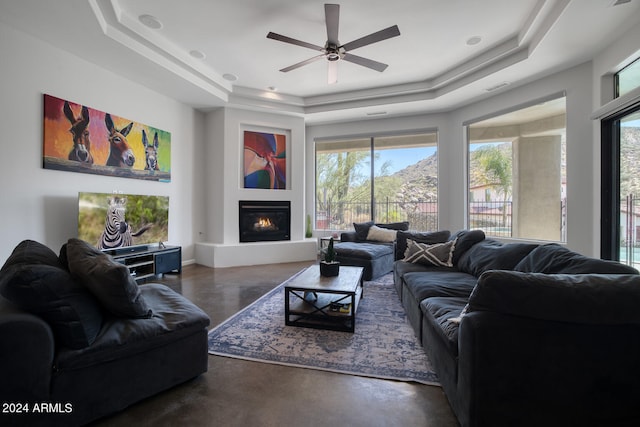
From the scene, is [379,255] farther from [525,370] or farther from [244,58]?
[244,58]

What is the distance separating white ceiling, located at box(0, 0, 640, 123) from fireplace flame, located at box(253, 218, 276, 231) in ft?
7.91

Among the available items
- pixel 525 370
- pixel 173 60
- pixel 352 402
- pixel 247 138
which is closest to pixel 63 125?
pixel 173 60

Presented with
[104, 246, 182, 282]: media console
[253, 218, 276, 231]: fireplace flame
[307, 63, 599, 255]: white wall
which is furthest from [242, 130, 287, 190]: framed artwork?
[104, 246, 182, 282]: media console

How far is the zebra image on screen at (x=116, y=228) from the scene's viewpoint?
151 inches

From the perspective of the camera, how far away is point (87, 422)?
1.47m

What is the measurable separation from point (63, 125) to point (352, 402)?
169 inches

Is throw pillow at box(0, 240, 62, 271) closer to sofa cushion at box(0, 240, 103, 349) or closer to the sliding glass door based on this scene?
sofa cushion at box(0, 240, 103, 349)

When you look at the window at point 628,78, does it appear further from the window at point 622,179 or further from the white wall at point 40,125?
the white wall at point 40,125

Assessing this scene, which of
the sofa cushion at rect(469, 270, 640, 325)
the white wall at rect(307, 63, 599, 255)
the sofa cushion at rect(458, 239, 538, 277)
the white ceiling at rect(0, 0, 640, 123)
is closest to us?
the sofa cushion at rect(469, 270, 640, 325)

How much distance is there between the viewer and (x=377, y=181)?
657cm

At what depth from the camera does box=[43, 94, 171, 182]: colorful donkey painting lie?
11.2 ft

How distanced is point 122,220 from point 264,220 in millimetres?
2508

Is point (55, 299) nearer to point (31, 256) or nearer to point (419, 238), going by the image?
point (31, 256)

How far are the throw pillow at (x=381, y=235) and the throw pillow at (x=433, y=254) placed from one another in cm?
155
